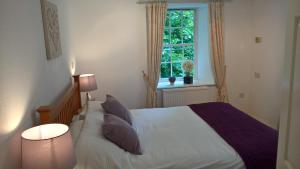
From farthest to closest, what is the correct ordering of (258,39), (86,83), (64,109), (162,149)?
(258,39), (86,83), (64,109), (162,149)

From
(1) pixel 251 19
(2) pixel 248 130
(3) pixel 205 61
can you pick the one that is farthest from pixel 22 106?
(1) pixel 251 19

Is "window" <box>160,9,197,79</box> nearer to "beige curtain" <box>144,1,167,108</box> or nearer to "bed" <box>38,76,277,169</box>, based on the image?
"beige curtain" <box>144,1,167,108</box>

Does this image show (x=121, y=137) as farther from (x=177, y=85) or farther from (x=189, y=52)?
(x=189, y=52)

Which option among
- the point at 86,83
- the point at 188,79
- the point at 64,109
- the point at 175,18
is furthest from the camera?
the point at 175,18

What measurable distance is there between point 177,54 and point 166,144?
271cm

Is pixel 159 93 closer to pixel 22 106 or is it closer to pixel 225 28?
pixel 225 28

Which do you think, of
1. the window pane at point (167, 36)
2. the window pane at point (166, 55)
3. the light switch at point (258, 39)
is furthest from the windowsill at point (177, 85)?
the light switch at point (258, 39)

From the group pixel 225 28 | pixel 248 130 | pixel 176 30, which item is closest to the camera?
pixel 248 130

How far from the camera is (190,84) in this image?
441cm

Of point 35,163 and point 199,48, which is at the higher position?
point 199,48

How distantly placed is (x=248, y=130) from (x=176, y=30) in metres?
2.63

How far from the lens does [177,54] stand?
469 centimetres

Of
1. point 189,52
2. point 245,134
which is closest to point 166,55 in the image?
point 189,52

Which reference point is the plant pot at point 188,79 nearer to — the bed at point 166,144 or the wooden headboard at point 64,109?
the bed at point 166,144
